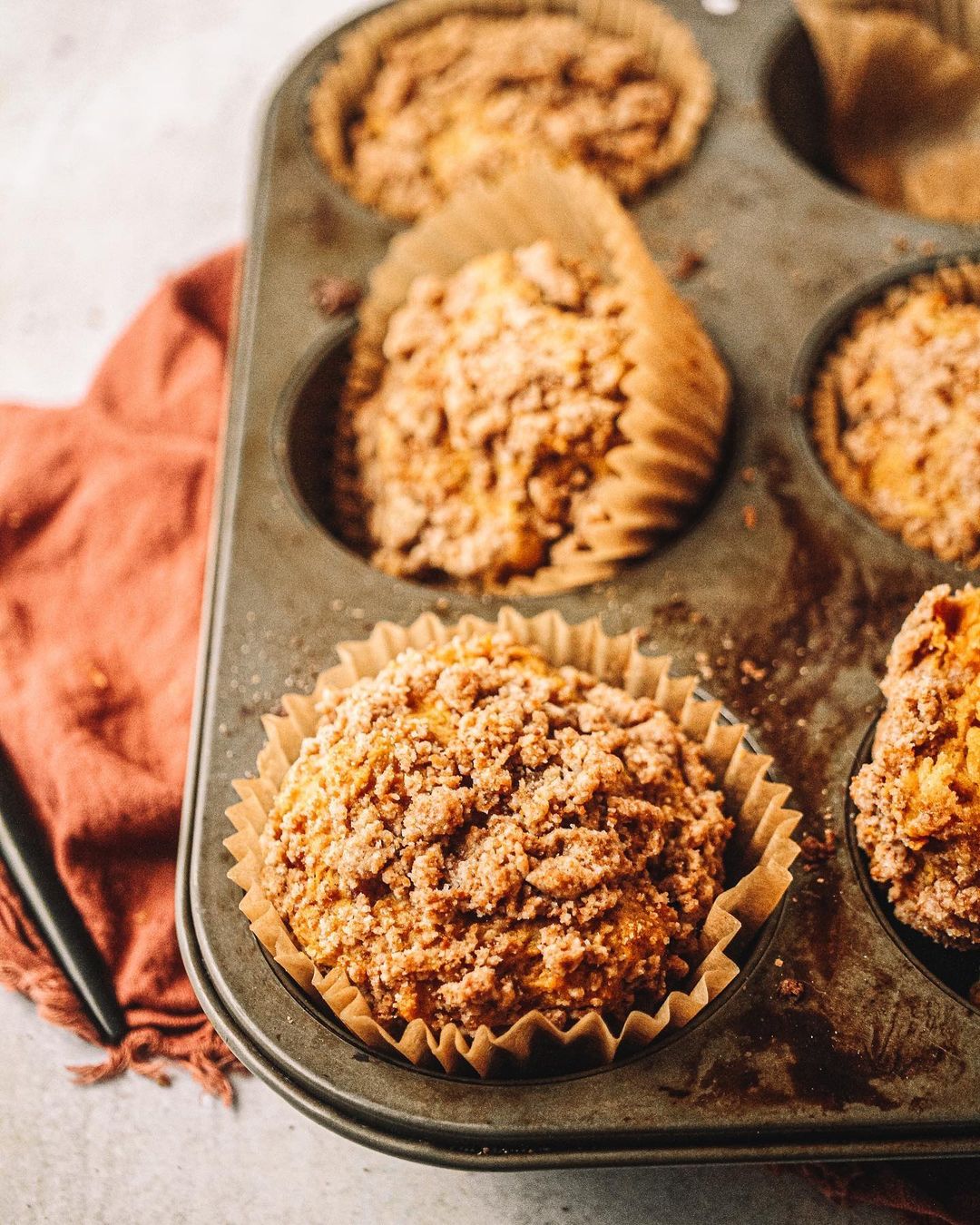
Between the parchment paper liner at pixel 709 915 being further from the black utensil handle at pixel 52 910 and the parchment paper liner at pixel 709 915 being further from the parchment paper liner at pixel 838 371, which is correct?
the parchment paper liner at pixel 838 371

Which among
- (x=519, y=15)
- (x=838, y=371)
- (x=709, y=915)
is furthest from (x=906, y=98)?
(x=709, y=915)

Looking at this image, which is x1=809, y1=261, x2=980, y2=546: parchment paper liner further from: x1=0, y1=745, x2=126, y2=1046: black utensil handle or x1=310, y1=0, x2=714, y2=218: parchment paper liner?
x1=0, y1=745, x2=126, y2=1046: black utensil handle

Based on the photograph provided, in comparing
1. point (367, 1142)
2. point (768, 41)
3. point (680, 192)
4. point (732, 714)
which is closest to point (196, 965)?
point (367, 1142)

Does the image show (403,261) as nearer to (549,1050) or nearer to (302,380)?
(302,380)

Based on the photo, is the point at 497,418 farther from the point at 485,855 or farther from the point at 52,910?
the point at 52,910

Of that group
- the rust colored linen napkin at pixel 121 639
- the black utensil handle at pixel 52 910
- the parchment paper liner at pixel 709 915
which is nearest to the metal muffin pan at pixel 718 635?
the parchment paper liner at pixel 709 915

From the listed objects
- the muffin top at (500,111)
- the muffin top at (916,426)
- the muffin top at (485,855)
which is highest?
the muffin top at (500,111)

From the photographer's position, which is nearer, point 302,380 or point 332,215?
point 302,380
